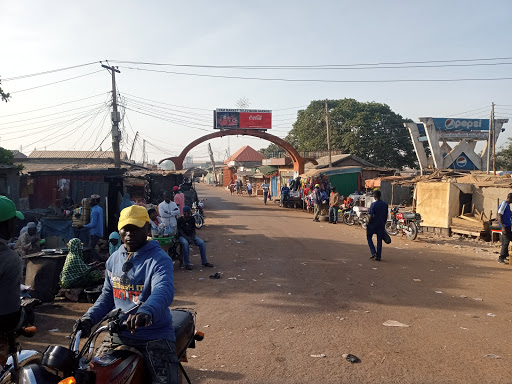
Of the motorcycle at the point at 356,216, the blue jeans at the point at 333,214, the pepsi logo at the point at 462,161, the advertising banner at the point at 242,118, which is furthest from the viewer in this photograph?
the advertising banner at the point at 242,118

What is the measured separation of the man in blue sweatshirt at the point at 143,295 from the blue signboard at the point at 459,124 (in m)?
21.6

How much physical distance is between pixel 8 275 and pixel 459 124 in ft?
77.1

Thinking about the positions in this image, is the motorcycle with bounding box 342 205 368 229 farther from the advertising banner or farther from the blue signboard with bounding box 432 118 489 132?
the advertising banner

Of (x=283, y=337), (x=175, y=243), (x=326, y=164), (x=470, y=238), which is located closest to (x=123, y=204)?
(x=175, y=243)

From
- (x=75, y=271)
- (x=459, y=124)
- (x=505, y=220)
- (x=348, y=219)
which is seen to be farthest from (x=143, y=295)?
(x=459, y=124)

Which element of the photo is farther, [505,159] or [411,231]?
[505,159]

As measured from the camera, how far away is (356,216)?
17406 millimetres

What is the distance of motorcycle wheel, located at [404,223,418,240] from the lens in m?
13.4

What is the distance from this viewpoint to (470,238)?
13625mm

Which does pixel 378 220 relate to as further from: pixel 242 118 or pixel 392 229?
pixel 242 118

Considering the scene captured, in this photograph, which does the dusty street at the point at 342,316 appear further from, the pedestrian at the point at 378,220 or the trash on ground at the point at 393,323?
the pedestrian at the point at 378,220

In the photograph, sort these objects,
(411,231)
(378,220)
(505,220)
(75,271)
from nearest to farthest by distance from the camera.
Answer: (75,271)
(505,220)
(378,220)
(411,231)

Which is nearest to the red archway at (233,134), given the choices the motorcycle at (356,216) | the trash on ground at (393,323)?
the motorcycle at (356,216)

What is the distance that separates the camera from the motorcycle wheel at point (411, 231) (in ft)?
44.0
